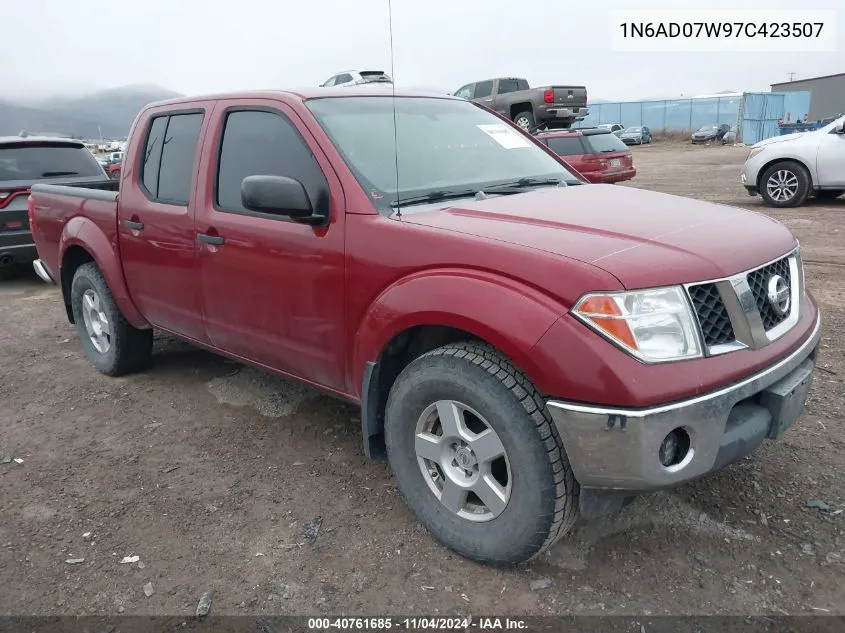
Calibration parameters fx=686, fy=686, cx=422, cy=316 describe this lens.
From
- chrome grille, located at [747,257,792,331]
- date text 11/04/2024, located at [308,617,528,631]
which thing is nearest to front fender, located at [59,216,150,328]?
date text 11/04/2024, located at [308,617,528,631]

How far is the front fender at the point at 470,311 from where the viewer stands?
2.21 meters

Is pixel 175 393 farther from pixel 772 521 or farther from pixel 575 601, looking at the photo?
pixel 772 521

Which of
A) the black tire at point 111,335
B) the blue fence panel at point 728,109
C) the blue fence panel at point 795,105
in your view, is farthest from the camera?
the blue fence panel at point 728,109

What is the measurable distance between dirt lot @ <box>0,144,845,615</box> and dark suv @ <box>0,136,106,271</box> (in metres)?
3.79

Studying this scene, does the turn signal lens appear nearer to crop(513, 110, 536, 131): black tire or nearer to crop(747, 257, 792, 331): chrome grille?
crop(747, 257, 792, 331): chrome grille

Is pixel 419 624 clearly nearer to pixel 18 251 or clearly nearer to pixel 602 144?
pixel 18 251

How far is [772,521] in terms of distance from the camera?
280 cm

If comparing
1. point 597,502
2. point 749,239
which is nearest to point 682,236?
point 749,239

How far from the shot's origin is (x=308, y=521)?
298 cm

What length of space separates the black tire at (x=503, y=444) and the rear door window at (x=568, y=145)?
1261 cm

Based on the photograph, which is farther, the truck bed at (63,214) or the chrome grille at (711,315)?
the truck bed at (63,214)

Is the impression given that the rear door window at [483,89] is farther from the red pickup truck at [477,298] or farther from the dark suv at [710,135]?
the dark suv at [710,135]

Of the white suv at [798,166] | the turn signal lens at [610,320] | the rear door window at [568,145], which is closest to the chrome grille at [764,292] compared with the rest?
the turn signal lens at [610,320]

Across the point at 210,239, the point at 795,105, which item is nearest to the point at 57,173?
the point at 210,239
